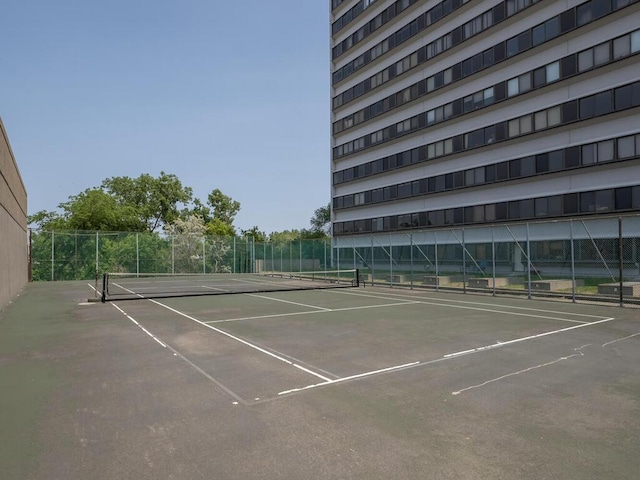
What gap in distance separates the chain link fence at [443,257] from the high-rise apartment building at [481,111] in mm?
1898

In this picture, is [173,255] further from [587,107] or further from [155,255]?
[587,107]

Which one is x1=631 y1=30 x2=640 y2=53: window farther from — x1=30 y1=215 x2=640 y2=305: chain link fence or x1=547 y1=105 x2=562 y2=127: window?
x1=30 y1=215 x2=640 y2=305: chain link fence

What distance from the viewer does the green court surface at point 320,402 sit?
415cm

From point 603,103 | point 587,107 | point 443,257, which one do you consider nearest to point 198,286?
point 443,257

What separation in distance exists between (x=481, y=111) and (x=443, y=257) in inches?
526

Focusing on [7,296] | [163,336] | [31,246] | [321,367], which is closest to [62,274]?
[31,246]

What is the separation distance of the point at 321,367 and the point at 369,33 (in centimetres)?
5218

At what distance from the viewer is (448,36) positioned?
138ft

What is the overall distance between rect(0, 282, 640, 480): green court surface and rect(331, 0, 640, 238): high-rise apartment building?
22.8m

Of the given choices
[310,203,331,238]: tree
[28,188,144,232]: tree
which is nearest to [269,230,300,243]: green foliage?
[310,203,331,238]: tree

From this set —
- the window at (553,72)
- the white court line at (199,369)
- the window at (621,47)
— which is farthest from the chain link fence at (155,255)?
the white court line at (199,369)

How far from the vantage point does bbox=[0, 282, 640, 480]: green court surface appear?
4.15m

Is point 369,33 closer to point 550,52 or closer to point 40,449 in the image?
point 550,52

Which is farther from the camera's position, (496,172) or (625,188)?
(496,172)
